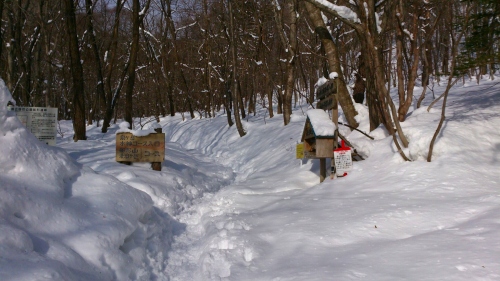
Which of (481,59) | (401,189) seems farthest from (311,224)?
(481,59)

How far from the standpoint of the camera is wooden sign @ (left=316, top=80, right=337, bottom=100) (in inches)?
299

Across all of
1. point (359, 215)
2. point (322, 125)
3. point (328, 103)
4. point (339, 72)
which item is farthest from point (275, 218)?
point (339, 72)

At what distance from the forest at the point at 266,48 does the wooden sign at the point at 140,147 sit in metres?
3.62

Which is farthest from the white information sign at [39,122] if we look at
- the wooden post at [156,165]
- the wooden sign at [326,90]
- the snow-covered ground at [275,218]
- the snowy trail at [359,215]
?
the wooden sign at [326,90]

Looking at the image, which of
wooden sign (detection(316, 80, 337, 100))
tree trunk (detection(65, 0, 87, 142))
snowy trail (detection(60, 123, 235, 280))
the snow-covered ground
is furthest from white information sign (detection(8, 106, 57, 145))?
tree trunk (detection(65, 0, 87, 142))

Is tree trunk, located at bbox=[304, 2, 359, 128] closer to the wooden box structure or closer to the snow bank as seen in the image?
the wooden box structure

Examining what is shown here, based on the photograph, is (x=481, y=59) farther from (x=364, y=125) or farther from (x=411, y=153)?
(x=364, y=125)

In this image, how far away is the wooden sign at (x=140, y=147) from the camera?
872 centimetres

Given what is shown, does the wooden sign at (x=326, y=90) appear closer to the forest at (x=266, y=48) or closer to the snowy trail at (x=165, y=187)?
the forest at (x=266, y=48)

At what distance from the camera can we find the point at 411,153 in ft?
22.1

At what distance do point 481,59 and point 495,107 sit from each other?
4.89ft

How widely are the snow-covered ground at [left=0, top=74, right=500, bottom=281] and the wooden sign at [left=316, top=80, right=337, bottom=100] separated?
1156mm

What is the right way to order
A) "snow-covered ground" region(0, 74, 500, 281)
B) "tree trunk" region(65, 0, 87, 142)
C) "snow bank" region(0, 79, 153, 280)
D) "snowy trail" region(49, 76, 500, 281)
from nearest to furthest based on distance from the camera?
1. "snow bank" region(0, 79, 153, 280)
2. "snow-covered ground" region(0, 74, 500, 281)
3. "snowy trail" region(49, 76, 500, 281)
4. "tree trunk" region(65, 0, 87, 142)

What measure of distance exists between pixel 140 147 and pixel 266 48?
13.8 metres
